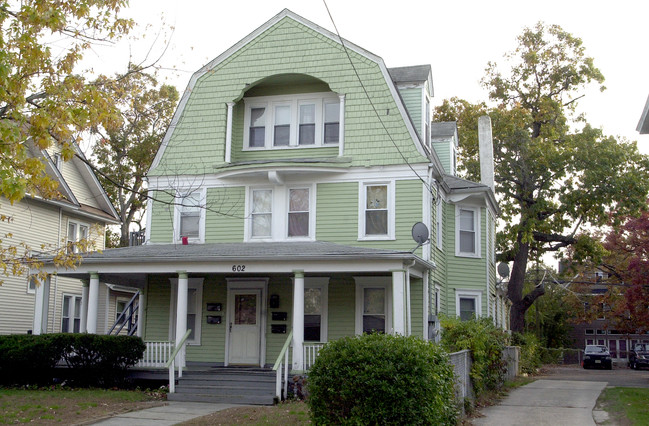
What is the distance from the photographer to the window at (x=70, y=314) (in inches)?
1051

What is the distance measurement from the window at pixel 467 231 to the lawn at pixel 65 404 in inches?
404

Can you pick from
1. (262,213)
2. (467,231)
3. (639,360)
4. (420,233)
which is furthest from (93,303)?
(639,360)

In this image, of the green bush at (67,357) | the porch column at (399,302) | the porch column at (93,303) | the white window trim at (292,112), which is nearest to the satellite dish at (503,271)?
the white window trim at (292,112)

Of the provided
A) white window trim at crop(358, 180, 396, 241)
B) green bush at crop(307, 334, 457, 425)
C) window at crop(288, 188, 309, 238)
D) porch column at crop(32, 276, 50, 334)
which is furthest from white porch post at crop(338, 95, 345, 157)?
green bush at crop(307, 334, 457, 425)

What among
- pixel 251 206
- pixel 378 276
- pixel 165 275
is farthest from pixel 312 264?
pixel 165 275

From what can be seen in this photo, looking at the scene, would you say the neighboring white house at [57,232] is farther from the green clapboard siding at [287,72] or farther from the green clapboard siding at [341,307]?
the green clapboard siding at [341,307]

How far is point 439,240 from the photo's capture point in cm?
2022

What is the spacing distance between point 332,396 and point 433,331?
8.82m

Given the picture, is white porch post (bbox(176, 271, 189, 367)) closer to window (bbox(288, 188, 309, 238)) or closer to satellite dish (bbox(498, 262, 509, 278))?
window (bbox(288, 188, 309, 238))

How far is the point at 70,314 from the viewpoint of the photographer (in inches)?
1065

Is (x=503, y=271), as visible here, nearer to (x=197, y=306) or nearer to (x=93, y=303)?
(x=197, y=306)

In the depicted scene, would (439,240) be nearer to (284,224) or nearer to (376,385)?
(284,224)

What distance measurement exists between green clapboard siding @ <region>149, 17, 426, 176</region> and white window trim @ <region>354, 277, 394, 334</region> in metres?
3.10

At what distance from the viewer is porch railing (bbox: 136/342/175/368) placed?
16875 mm
